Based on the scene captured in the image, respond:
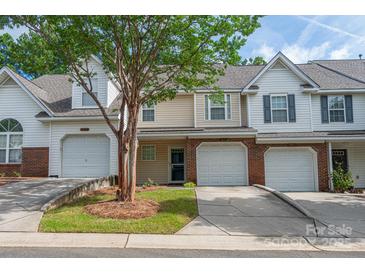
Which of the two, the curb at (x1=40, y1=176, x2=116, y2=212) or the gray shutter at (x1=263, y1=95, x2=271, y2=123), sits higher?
the gray shutter at (x1=263, y1=95, x2=271, y2=123)

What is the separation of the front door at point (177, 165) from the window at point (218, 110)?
2.94 m

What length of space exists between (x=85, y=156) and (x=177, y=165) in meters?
5.73

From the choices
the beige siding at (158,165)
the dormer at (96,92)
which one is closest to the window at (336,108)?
the beige siding at (158,165)

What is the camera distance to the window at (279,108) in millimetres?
16761

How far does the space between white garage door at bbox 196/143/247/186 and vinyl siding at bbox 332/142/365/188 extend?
255 inches

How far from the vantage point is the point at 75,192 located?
1060cm

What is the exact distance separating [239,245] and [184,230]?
5.29 ft

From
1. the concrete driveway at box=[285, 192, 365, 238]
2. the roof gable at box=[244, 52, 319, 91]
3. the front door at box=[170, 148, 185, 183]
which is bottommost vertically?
the concrete driveway at box=[285, 192, 365, 238]

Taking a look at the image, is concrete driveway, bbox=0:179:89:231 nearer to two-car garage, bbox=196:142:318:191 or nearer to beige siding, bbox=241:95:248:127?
two-car garage, bbox=196:142:318:191

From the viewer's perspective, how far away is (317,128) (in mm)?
16938

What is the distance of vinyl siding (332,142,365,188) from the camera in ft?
54.9

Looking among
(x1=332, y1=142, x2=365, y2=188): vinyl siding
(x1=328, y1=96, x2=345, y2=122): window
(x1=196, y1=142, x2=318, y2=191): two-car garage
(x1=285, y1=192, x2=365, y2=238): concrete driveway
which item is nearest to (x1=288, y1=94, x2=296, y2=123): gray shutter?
(x1=196, y1=142, x2=318, y2=191): two-car garage

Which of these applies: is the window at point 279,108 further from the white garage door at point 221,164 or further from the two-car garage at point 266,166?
the white garage door at point 221,164

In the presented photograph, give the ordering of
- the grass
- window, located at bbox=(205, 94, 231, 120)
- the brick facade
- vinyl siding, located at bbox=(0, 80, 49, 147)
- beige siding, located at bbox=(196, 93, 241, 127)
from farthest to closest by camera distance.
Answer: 1. window, located at bbox=(205, 94, 231, 120)
2. beige siding, located at bbox=(196, 93, 241, 127)
3. vinyl siding, located at bbox=(0, 80, 49, 147)
4. the brick facade
5. the grass
